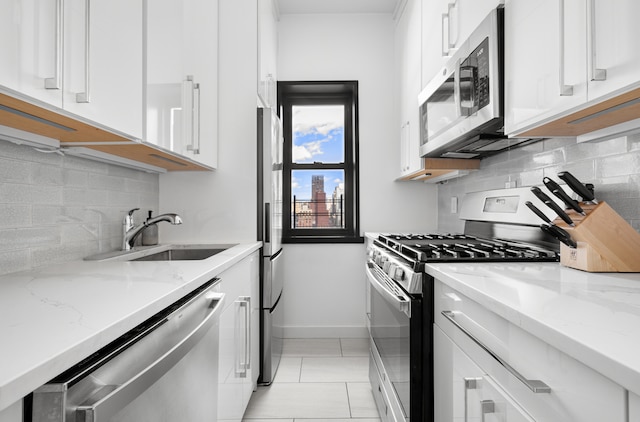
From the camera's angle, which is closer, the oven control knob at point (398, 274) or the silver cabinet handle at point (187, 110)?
the oven control knob at point (398, 274)

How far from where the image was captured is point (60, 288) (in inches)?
40.4

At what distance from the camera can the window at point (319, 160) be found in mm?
3518

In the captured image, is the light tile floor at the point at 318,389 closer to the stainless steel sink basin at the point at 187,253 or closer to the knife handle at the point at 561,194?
the stainless steel sink basin at the point at 187,253

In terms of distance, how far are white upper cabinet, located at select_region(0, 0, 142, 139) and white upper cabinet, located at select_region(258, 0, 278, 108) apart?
1.10 m

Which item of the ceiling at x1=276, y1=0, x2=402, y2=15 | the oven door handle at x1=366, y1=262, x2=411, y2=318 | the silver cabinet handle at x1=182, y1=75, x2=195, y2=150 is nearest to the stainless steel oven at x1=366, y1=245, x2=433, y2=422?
the oven door handle at x1=366, y1=262, x2=411, y2=318

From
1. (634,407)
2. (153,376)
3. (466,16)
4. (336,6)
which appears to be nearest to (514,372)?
(634,407)

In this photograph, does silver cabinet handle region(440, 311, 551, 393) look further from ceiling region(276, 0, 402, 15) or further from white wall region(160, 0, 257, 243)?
ceiling region(276, 0, 402, 15)

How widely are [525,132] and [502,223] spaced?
30.3 inches

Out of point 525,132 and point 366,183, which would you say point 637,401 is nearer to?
point 525,132

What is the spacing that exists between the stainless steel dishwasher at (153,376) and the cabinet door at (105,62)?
0.60 metres

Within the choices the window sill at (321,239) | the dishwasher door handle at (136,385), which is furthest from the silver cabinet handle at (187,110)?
the window sill at (321,239)

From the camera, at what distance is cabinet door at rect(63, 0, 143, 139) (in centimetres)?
106

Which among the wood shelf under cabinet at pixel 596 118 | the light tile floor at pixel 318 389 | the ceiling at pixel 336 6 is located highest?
the ceiling at pixel 336 6

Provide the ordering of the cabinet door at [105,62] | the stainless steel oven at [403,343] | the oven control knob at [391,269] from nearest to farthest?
the cabinet door at [105,62] < the stainless steel oven at [403,343] < the oven control knob at [391,269]
